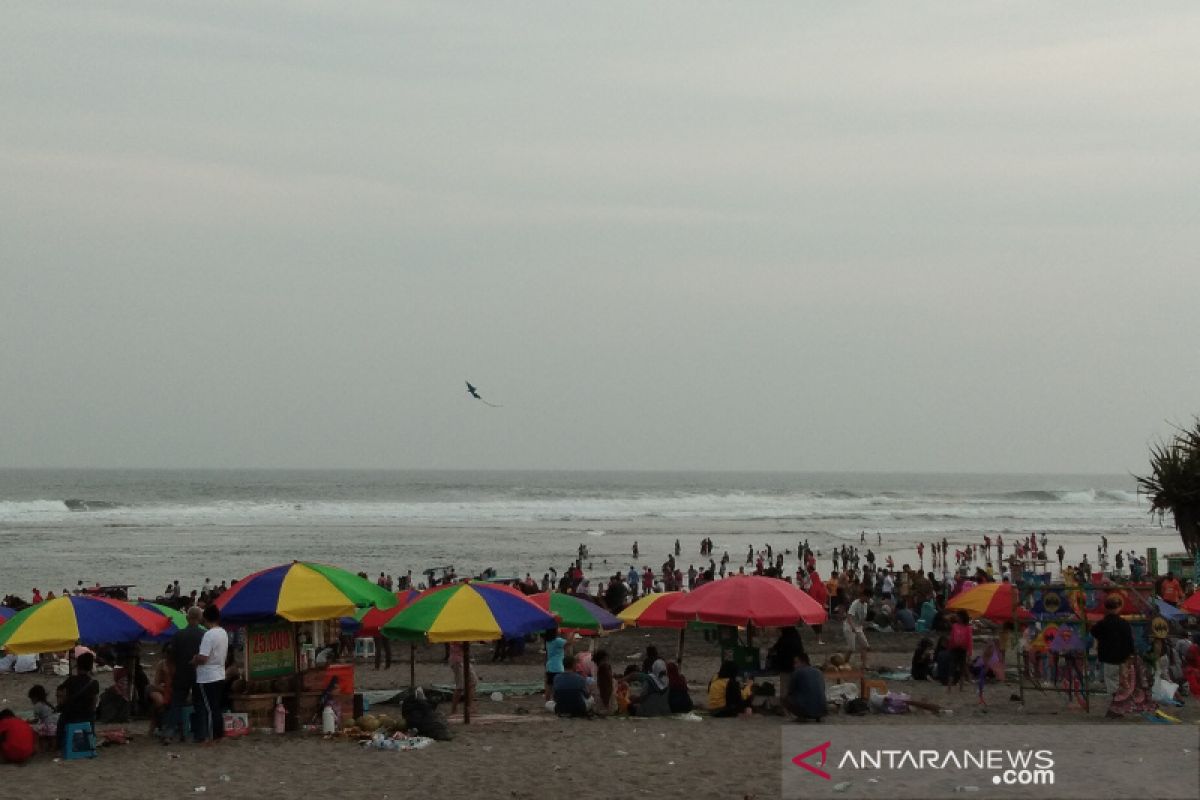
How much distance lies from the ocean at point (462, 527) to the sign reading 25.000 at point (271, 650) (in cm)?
2615

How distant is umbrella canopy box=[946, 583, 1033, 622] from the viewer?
14.7 metres

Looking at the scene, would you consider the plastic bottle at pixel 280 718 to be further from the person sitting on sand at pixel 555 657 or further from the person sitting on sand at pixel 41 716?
the person sitting on sand at pixel 555 657

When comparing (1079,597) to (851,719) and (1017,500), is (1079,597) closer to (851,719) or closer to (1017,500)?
(851,719)

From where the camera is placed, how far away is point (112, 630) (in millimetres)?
12672

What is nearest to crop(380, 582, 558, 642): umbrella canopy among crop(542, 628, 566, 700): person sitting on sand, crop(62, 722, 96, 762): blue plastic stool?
crop(542, 628, 566, 700): person sitting on sand

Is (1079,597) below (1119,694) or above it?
above

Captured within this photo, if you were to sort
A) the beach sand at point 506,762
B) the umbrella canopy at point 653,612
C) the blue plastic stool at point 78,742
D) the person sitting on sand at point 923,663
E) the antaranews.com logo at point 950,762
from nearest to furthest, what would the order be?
1. the antaranews.com logo at point 950,762
2. the beach sand at point 506,762
3. the blue plastic stool at point 78,742
4. the umbrella canopy at point 653,612
5. the person sitting on sand at point 923,663

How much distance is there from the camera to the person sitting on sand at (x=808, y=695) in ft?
42.2

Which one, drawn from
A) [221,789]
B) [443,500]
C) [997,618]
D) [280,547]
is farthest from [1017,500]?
[221,789]

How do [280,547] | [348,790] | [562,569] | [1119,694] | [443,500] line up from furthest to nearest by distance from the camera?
[443,500] → [280,547] → [562,569] → [1119,694] → [348,790]

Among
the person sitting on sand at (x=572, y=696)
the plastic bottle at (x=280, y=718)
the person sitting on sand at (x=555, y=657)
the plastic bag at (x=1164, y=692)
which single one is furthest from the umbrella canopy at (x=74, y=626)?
the plastic bag at (x=1164, y=692)

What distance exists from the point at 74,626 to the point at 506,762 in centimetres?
483

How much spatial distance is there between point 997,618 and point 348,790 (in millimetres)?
8374

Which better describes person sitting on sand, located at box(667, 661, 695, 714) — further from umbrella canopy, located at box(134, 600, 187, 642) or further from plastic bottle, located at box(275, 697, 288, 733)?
umbrella canopy, located at box(134, 600, 187, 642)
